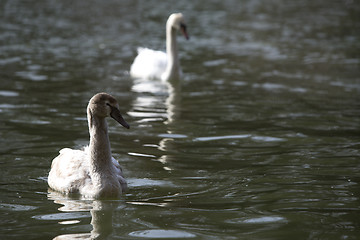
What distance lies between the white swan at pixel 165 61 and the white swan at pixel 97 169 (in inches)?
317

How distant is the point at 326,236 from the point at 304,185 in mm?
1626

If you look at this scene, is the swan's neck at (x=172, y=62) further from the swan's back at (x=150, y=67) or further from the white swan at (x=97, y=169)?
the white swan at (x=97, y=169)

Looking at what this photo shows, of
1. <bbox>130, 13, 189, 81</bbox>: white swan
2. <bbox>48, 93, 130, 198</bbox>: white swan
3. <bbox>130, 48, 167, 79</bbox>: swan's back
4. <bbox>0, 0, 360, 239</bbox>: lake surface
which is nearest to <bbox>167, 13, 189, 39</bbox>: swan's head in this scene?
<bbox>130, 13, 189, 81</bbox>: white swan

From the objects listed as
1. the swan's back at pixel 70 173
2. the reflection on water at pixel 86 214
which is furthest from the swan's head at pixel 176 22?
the reflection on water at pixel 86 214

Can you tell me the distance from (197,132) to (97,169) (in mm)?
3469

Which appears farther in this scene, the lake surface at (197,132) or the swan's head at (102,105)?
the swan's head at (102,105)

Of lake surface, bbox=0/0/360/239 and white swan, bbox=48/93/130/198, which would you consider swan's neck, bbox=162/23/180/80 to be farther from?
white swan, bbox=48/93/130/198

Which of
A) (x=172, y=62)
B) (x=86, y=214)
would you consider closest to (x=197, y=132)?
(x=86, y=214)

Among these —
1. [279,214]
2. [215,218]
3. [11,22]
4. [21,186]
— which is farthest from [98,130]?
[11,22]

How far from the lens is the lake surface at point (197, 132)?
21.7 ft

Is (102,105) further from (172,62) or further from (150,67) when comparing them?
(150,67)

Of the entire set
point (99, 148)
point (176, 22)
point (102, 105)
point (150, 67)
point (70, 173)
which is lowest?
point (70, 173)

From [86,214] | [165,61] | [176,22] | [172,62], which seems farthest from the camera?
[165,61]

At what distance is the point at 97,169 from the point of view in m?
7.33
